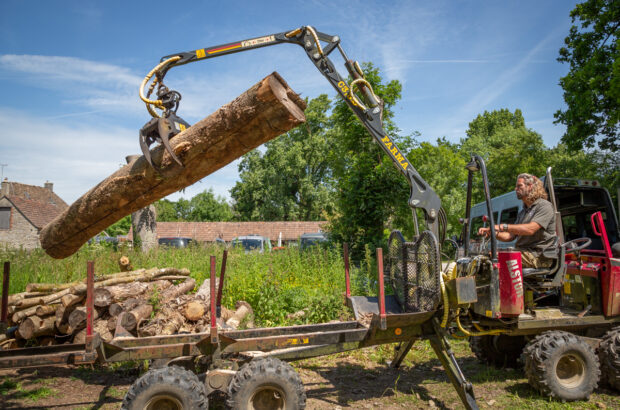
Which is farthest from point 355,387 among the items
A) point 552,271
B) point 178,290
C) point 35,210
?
point 35,210

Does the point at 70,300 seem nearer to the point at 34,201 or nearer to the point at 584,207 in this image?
the point at 584,207

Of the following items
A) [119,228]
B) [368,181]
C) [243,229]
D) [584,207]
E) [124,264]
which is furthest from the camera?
[119,228]

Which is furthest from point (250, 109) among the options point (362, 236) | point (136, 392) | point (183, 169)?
point (362, 236)

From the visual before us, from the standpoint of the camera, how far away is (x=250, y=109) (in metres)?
3.83

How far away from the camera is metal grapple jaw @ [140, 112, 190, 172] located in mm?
4016

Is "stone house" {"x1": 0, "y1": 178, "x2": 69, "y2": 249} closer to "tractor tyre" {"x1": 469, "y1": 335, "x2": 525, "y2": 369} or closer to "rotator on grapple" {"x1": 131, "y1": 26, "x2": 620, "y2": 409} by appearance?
"rotator on grapple" {"x1": 131, "y1": 26, "x2": 620, "y2": 409}

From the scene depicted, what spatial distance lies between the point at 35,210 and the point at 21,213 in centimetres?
251

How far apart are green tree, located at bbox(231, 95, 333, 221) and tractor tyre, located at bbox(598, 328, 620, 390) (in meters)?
38.9

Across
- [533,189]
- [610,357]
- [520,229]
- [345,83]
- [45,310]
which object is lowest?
[610,357]

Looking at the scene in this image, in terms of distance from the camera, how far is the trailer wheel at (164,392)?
11.9ft

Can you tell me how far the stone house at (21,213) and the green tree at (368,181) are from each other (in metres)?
33.5

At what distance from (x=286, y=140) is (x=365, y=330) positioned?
140 ft

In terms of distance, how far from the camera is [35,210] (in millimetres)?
40125

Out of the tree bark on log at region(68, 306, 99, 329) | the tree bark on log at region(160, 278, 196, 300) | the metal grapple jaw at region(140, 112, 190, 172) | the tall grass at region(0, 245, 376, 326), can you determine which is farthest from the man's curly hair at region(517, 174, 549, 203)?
the tree bark on log at region(68, 306, 99, 329)
